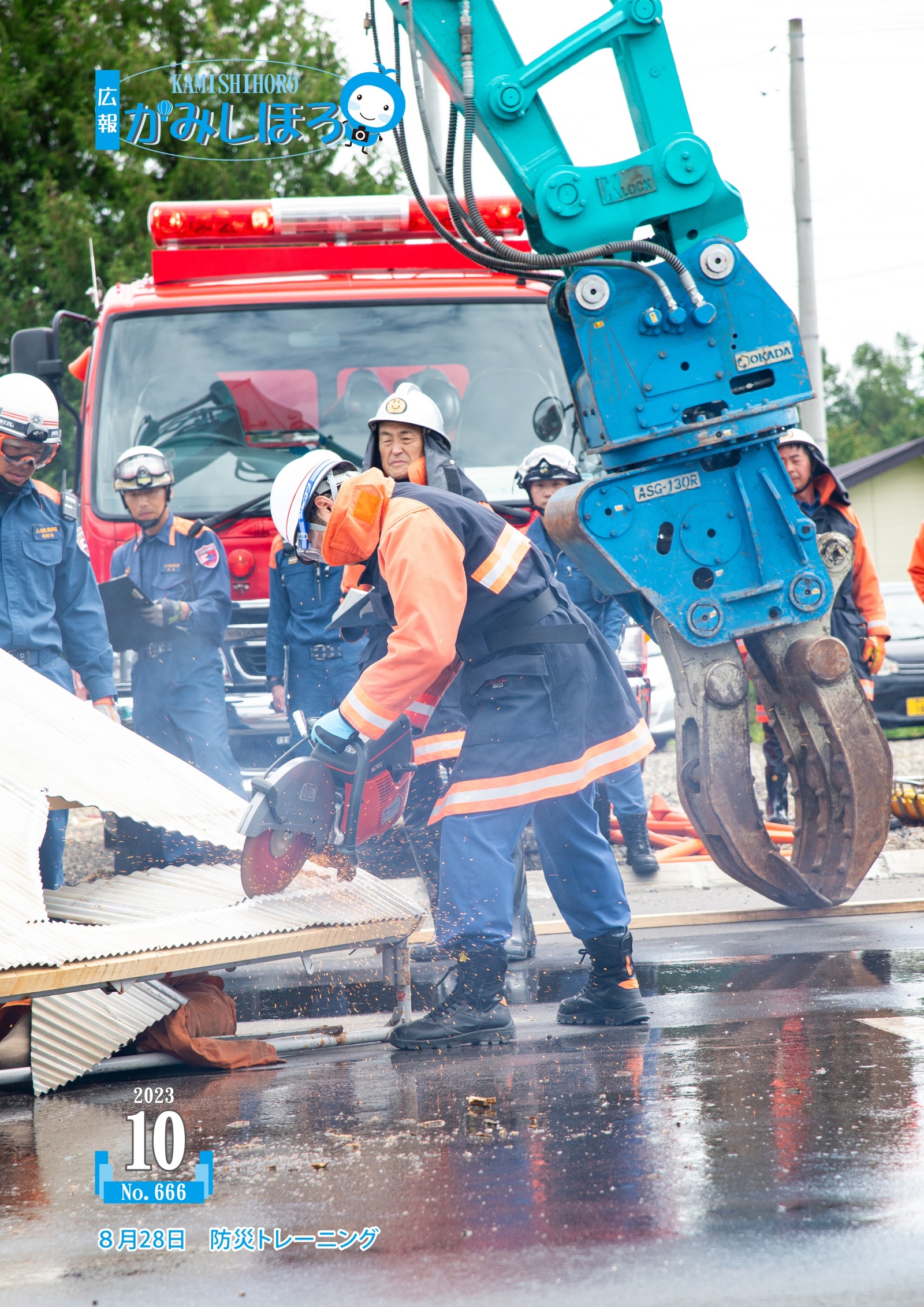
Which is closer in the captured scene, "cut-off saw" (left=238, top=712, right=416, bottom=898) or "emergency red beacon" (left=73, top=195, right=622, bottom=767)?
"cut-off saw" (left=238, top=712, right=416, bottom=898)

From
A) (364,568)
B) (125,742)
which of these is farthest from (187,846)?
(364,568)

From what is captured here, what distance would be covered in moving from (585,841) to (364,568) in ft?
3.42

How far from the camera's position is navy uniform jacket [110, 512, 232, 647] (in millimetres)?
6344

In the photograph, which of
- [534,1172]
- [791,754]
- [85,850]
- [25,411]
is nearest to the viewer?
[534,1172]

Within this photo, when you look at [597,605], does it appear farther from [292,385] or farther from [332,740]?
[332,740]

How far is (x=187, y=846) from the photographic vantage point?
580 centimetres

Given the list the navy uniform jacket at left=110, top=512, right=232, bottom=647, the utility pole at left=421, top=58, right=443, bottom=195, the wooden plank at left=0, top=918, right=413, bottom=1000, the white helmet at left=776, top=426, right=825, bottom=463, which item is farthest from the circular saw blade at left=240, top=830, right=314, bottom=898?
the utility pole at left=421, top=58, right=443, bottom=195

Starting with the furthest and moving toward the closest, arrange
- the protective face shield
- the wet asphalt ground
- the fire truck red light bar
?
the fire truck red light bar → the protective face shield → the wet asphalt ground

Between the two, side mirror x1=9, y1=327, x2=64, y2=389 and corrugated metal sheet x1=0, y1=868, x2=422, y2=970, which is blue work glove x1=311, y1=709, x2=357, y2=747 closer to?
corrugated metal sheet x1=0, y1=868, x2=422, y2=970

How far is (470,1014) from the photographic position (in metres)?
3.91

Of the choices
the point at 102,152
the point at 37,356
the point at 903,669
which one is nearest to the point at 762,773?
the point at 903,669

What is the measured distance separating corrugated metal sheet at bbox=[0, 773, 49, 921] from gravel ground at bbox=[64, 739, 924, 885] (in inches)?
30.0

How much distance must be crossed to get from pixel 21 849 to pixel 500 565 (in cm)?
154

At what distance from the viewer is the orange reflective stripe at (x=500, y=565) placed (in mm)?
3914
